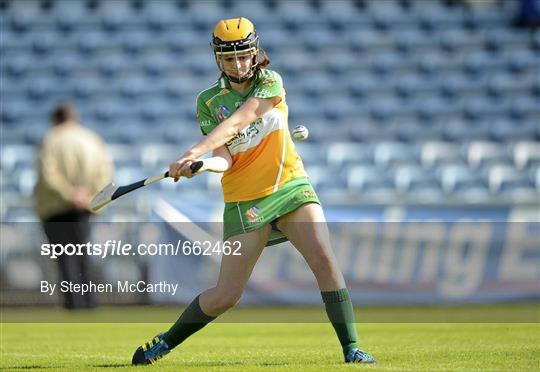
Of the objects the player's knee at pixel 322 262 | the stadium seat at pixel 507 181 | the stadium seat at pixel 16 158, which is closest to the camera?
the player's knee at pixel 322 262

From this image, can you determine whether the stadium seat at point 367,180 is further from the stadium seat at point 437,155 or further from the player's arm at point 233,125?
the player's arm at point 233,125

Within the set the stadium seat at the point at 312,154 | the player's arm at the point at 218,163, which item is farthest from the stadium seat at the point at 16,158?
the player's arm at the point at 218,163

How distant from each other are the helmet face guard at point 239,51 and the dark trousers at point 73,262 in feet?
8.34

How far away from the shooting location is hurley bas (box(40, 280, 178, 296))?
8423mm

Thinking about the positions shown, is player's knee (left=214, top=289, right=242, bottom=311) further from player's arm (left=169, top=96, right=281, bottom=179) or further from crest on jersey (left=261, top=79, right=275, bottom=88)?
crest on jersey (left=261, top=79, right=275, bottom=88)

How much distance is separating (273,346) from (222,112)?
2428 mm

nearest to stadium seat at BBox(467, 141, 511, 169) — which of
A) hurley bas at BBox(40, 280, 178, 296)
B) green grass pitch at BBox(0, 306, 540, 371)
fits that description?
green grass pitch at BBox(0, 306, 540, 371)

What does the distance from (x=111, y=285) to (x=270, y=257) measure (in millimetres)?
4336

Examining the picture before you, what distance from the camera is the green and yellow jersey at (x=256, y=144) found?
21.4 ft

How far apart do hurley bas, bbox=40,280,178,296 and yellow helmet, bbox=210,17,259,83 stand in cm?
247

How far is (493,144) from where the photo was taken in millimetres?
16531

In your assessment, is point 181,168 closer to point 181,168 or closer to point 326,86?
point 181,168

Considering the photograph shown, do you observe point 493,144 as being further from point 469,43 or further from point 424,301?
point 424,301

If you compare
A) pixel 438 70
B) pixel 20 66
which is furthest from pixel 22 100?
pixel 438 70
